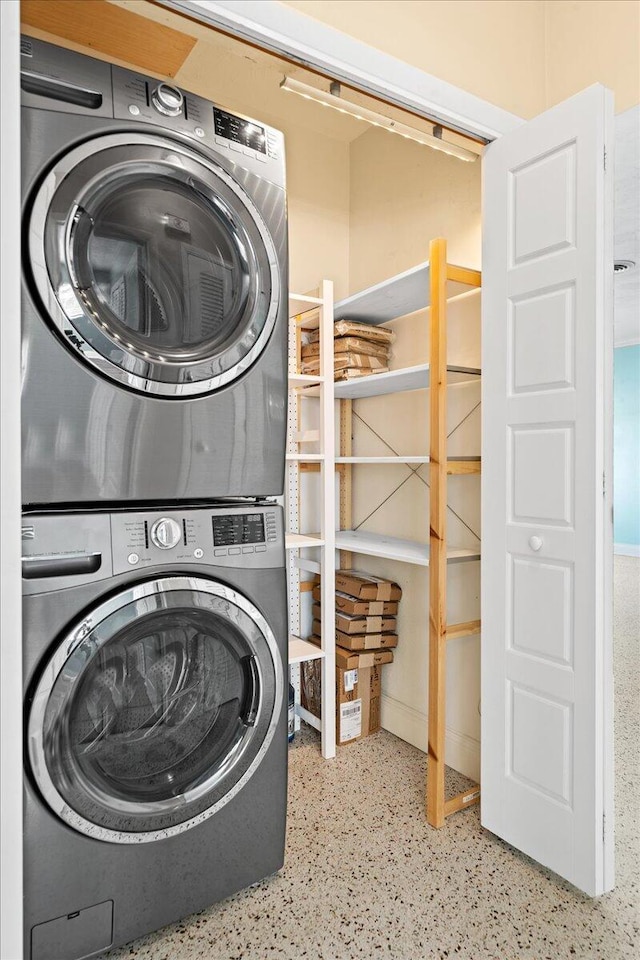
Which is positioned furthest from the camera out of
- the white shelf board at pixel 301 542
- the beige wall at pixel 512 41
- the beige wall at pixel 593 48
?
the white shelf board at pixel 301 542

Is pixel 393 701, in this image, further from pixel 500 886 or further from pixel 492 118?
pixel 492 118

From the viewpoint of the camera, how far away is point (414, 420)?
252 cm

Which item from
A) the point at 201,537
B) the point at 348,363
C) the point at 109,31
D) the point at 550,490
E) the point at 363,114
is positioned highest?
the point at 109,31

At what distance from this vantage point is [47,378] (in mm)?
1231

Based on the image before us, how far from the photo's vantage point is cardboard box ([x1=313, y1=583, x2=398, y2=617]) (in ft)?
8.12

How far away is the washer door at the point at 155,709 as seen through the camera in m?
1.25

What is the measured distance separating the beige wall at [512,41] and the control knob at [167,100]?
1.33 feet

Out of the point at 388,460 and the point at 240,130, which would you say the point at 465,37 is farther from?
the point at 388,460

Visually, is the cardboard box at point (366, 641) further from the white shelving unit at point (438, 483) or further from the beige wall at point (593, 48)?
the beige wall at point (593, 48)

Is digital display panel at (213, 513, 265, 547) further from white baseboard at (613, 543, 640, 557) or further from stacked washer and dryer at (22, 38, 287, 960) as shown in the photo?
white baseboard at (613, 543, 640, 557)

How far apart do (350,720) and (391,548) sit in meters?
0.78

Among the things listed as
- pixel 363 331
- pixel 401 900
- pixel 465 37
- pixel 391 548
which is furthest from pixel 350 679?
pixel 465 37

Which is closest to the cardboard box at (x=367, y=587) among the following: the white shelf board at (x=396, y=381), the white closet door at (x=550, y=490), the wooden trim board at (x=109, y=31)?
the white closet door at (x=550, y=490)

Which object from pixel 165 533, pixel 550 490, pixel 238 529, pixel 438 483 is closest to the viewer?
pixel 165 533
